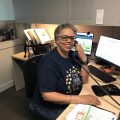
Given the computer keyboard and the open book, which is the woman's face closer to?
the computer keyboard

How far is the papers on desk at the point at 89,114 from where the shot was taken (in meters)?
1.04

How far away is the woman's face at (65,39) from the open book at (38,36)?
1.29m

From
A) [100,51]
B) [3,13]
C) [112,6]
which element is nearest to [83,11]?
[112,6]

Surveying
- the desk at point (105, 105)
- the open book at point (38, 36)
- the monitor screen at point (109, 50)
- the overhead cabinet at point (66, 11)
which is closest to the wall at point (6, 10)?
the overhead cabinet at point (66, 11)

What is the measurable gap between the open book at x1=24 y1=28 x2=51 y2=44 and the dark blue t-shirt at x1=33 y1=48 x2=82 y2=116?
4.14 ft

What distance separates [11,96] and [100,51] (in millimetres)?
1653

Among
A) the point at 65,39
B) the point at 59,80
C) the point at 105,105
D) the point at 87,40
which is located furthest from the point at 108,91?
the point at 87,40

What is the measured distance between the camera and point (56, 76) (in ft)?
A: 4.35

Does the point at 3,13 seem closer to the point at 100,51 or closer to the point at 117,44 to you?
the point at 100,51

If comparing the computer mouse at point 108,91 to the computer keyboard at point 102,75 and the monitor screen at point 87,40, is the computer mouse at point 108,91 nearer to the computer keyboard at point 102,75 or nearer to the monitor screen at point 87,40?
the computer keyboard at point 102,75

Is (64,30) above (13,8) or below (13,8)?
below

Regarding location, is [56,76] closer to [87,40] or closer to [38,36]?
[87,40]

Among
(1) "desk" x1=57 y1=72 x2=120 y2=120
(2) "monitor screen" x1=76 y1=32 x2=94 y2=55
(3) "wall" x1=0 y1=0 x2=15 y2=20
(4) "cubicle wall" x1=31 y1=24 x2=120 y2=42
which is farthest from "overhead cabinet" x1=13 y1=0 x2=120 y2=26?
(1) "desk" x1=57 y1=72 x2=120 y2=120

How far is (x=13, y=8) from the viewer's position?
2.83 meters
